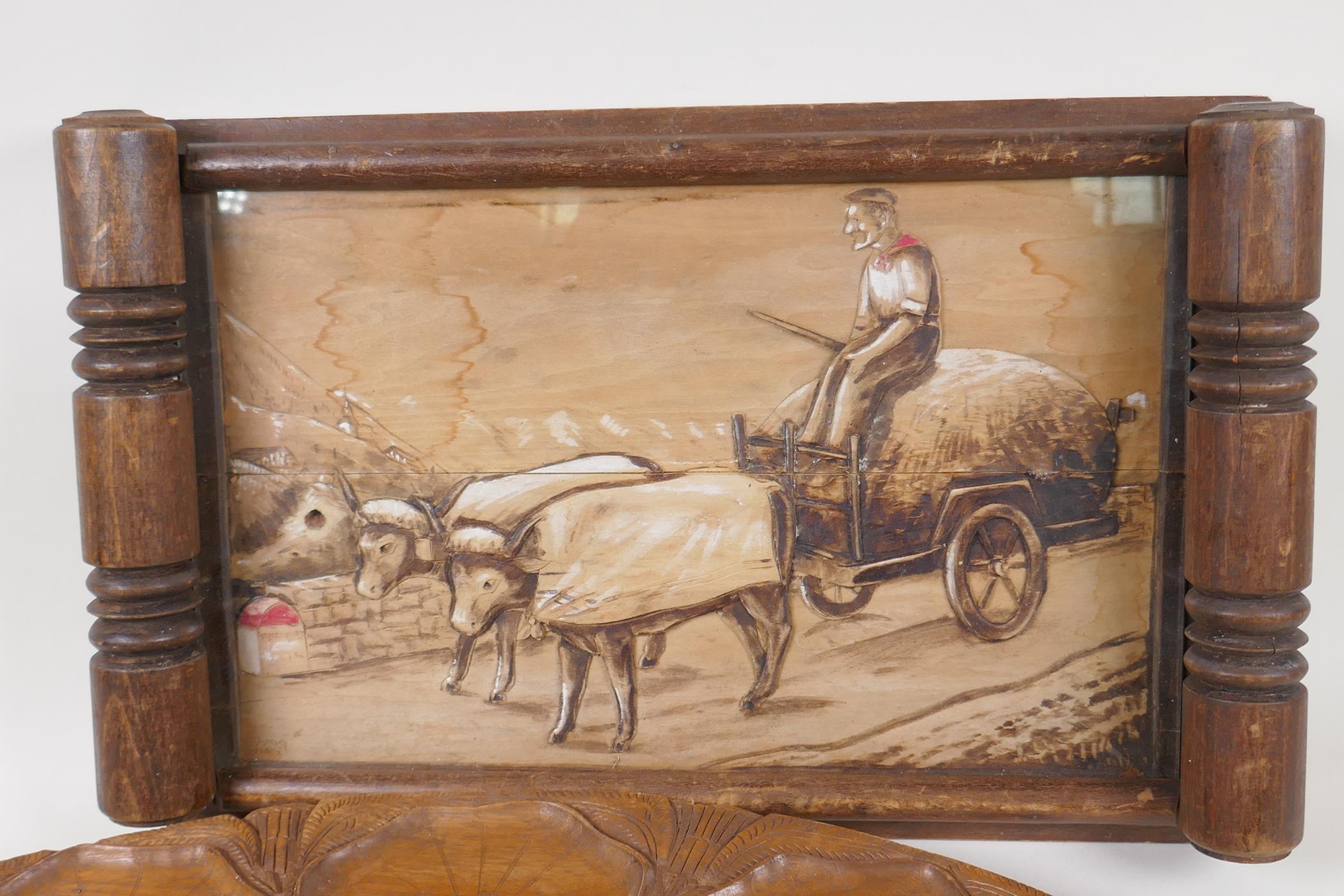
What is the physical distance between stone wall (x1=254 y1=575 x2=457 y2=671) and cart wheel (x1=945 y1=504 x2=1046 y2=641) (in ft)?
1.68

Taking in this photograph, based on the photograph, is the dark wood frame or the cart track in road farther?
the cart track in road

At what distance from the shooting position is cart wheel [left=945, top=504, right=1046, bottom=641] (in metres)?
1.09

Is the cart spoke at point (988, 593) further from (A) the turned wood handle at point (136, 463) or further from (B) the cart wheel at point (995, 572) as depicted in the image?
(A) the turned wood handle at point (136, 463)

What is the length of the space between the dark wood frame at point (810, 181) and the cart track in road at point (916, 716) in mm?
24

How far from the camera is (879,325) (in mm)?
1071

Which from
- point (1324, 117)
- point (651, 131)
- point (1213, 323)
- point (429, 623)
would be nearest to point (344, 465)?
point (429, 623)

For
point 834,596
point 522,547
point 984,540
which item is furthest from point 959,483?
point 522,547

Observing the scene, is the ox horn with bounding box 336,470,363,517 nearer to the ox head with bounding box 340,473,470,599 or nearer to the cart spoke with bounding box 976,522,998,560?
the ox head with bounding box 340,473,470,599

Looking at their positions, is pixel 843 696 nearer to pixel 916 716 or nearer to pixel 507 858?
pixel 916 716

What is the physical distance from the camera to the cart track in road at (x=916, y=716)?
3.64 ft

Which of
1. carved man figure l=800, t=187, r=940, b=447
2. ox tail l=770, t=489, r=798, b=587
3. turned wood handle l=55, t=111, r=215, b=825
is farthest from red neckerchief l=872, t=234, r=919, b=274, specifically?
turned wood handle l=55, t=111, r=215, b=825

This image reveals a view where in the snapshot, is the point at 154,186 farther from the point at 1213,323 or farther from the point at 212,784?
the point at 1213,323

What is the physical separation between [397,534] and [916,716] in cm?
55

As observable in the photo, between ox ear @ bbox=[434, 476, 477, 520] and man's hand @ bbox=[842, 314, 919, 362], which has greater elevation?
man's hand @ bbox=[842, 314, 919, 362]
